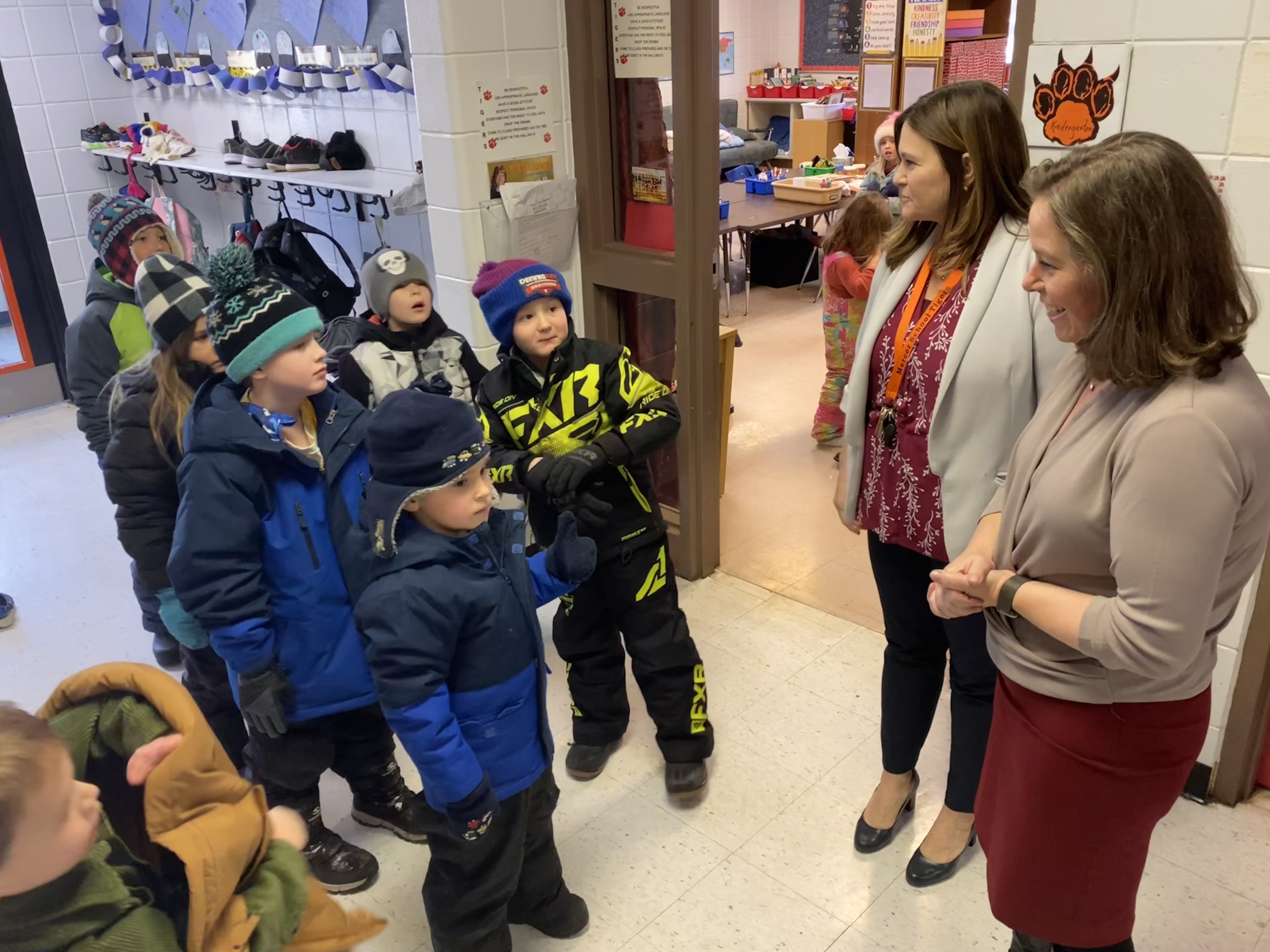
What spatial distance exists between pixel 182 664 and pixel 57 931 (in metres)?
2.31

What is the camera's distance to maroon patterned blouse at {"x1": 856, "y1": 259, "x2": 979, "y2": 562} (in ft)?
5.51

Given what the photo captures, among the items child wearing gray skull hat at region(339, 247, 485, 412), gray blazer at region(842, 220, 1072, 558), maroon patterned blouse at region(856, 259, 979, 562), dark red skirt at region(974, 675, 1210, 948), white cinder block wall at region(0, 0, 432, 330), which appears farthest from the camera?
white cinder block wall at region(0, 0, 432, 330)

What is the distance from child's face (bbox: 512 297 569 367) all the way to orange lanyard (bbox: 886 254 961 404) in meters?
0.70

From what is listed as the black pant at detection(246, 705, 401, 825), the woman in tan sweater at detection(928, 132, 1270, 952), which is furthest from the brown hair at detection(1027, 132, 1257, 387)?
the black pant at detection(246, 705, 401, 825)

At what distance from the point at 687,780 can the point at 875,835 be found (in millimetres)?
433

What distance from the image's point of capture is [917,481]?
177 cm

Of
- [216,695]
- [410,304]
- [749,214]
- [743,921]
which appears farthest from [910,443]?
[749,214]

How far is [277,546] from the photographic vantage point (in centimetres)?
176

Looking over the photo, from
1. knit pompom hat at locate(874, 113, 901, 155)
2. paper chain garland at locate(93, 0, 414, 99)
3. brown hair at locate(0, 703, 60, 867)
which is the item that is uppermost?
paper chain garland at locate(93, 0, 414, 99)

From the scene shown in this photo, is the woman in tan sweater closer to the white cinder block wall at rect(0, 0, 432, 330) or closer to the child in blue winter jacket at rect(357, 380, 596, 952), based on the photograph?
the child in blue winter jacket at rect(357, 380, 596, 952)

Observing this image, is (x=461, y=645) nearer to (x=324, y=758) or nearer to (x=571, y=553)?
(x=571, y=553)

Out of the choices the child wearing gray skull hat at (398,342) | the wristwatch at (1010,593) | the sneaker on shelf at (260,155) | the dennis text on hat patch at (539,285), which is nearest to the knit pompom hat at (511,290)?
the dennis text on hat patch at (539,285)

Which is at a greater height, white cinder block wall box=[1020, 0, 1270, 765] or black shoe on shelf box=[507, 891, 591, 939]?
white cinder block wall box=[1020, 0, 1270, 765]

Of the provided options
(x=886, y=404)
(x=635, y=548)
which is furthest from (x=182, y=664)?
(x=886, y=404)
